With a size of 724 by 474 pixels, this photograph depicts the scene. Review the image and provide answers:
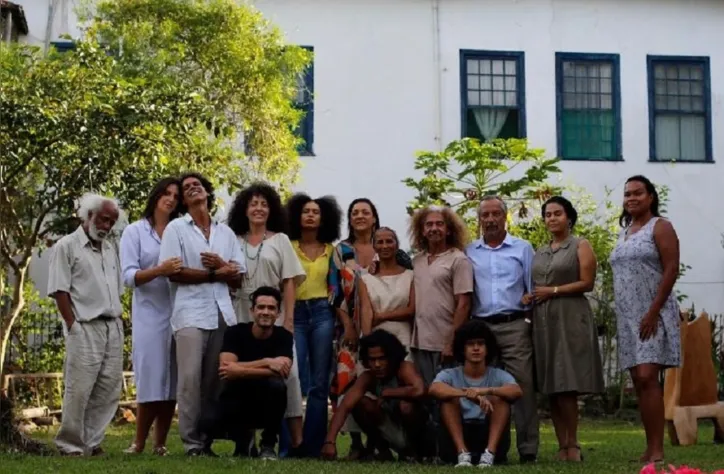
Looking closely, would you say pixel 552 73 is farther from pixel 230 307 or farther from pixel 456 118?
pixel 230 307

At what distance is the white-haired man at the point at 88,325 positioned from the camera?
33.8 ft

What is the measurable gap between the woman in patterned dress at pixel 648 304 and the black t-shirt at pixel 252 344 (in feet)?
7.33

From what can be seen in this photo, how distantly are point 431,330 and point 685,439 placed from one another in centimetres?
333

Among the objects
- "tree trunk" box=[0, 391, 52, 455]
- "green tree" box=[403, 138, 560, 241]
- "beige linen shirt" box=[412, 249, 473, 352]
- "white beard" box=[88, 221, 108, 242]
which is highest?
"green tree" box=[403, 138, 560, 241]

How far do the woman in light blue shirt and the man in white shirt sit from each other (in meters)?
0.16

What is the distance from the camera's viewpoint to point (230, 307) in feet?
34.7

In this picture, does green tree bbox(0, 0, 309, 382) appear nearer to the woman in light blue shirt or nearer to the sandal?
the woman in light blue shirt

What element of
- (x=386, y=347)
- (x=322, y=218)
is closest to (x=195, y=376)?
(x=386, y=347)

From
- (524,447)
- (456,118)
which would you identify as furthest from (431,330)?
(456,118)

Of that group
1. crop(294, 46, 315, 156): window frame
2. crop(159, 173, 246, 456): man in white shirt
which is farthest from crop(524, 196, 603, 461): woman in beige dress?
crop(294, 46, 315, 156): window frame

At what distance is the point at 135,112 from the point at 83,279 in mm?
4783

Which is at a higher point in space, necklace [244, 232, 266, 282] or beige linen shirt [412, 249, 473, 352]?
necklace [244, 232, 266, 282]

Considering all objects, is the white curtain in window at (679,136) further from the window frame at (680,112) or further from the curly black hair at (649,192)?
the curly black hair at (649,192)

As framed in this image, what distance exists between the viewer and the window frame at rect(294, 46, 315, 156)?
21.3 m
